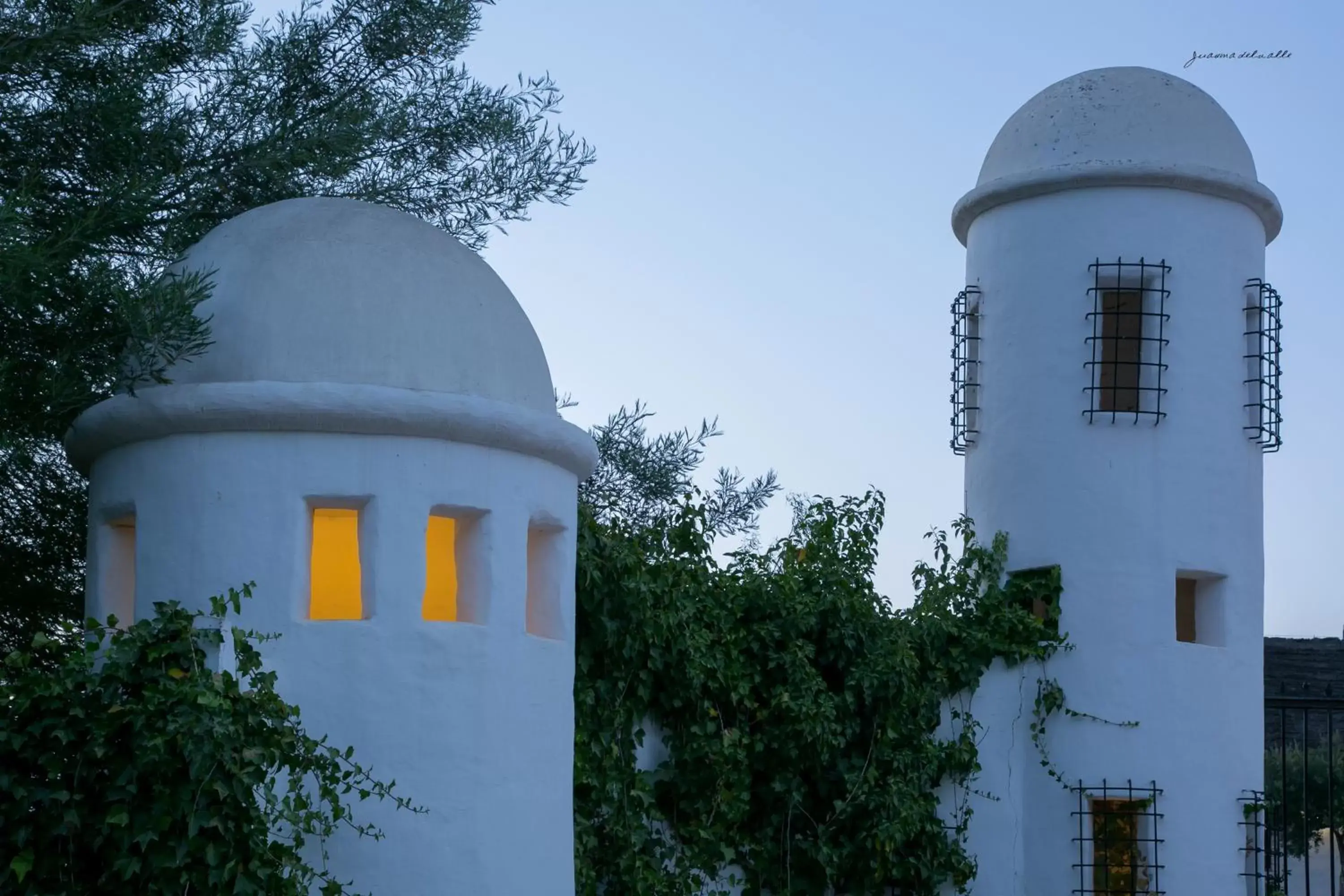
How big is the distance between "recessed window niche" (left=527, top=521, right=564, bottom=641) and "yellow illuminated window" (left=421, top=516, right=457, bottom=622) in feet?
1.60

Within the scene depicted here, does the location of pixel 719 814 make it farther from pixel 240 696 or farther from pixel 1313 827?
pixel 1313 827

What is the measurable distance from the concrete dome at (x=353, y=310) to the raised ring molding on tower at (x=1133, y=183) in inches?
204

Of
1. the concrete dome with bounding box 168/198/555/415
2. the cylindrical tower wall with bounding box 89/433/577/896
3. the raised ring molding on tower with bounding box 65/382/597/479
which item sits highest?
the concrete dome with bounding box 168/198/555/415

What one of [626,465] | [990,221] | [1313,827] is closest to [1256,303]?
[990,221]

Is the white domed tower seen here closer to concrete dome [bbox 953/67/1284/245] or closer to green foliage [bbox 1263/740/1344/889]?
concrete dome [bbox 953/67/1284/245]

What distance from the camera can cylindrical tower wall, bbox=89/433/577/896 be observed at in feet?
32.5

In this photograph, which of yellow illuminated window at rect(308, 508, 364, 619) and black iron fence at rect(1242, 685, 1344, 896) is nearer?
yellow illuminated window at rect(308, 508, 364, 619)

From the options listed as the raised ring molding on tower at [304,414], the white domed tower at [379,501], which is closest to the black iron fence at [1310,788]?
the white domed tower at [379,501]

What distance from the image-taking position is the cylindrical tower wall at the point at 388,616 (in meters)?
9.90

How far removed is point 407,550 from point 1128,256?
671 cm

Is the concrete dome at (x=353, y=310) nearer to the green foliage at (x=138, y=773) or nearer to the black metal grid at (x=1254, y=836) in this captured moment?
the green foliage at (x=138, y=773)

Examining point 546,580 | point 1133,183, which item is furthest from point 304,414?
point 1133,183

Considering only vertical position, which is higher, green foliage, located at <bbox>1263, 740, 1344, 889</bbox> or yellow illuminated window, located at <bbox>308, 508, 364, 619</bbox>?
yellow illuminated window, located at <bbox>308, 508, 364, 619</bbox>

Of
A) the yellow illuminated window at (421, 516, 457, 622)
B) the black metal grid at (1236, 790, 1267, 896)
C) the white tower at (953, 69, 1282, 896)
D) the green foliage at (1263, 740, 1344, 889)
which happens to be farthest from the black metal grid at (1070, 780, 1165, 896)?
the green foliage at (1263, 740, 1344, 889)
